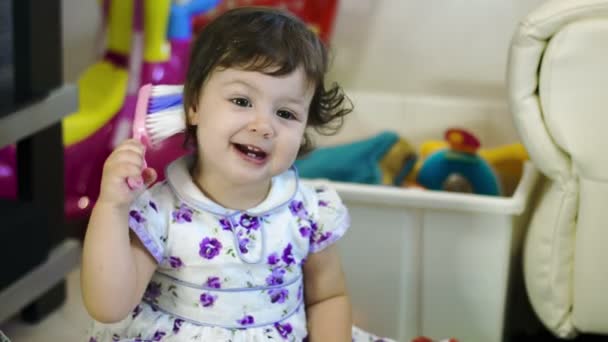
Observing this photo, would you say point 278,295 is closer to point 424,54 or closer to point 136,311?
point 136,311

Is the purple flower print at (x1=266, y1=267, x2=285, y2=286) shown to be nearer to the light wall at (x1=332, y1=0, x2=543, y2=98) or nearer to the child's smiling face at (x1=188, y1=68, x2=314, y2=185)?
the child's smiling face at (x1=188, y1=68, x2=314, y2=185)

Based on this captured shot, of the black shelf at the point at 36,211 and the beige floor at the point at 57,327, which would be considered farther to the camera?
the beige floor at the point at 57,327

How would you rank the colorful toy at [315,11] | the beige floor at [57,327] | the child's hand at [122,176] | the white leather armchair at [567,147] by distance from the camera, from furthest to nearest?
the colorful toy at [315,11]
the beige floor at [57,327]
the white leather armchair at [567,147]
the child's hand at [122,176]

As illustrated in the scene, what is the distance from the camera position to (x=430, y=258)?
4.47 feet

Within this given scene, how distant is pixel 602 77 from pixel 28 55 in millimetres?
824

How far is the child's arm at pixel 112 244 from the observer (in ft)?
2.91

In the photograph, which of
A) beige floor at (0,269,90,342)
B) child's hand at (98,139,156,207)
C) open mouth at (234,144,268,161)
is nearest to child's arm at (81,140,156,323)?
child's hand at (98,139,156,207)

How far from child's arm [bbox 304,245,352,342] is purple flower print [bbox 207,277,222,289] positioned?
13 centimetres

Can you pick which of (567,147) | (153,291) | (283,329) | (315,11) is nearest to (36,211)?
(153,291)

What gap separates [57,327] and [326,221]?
622mm

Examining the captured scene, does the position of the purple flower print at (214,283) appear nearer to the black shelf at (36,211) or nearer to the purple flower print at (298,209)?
the purple flower print at (298,209)

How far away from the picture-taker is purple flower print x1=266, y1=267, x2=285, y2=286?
1.02m

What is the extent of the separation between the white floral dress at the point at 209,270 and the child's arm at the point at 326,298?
5 cm

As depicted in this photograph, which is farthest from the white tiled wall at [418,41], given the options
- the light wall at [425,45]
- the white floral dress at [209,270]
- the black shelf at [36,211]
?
the white floral dress at [209,270]
